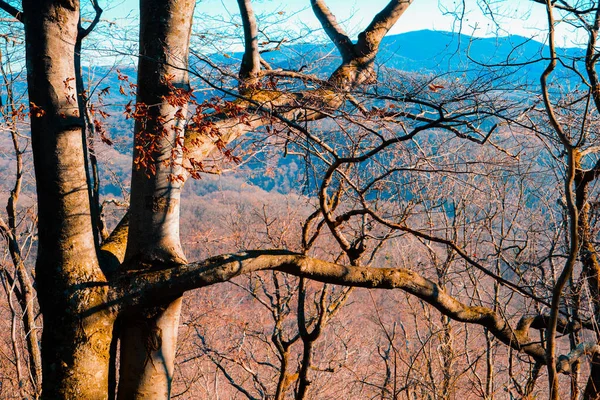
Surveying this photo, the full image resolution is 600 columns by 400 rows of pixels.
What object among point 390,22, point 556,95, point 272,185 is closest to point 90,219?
point 390,22

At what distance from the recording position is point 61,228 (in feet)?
9.29

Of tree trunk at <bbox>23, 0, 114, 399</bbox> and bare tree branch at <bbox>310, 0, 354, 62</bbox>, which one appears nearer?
tree trunk at <bbox>23, 0, 114, 399</bbox>

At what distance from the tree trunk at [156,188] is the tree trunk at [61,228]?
200mm

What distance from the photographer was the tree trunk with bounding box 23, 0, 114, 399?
2.74 metres

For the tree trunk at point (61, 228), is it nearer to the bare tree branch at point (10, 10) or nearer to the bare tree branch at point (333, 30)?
the bare tree branch at point (10, 10)

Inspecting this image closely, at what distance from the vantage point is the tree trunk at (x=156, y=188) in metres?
2.88

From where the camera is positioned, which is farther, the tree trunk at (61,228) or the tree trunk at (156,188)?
the tree trunk at (156,188)

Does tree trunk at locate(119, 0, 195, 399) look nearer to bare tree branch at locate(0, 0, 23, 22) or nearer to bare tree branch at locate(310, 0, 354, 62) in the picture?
bare tree branch at locate(0, 0, 23, 22)

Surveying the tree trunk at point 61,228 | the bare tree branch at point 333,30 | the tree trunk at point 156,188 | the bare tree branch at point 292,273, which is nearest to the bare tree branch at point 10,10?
the tree trunk at point 61,228

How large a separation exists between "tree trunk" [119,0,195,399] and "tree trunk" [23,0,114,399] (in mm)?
200

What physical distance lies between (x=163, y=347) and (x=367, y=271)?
1380 millimetres

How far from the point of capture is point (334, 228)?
134 inches

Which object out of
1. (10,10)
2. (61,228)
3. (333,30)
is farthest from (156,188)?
(333,30)

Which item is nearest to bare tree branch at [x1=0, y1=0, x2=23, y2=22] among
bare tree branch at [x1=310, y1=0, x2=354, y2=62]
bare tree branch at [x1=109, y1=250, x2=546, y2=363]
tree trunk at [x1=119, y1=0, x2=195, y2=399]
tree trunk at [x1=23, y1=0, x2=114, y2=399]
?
tree trunk at [x1=23, y1=0, x2=114, y2=399]
